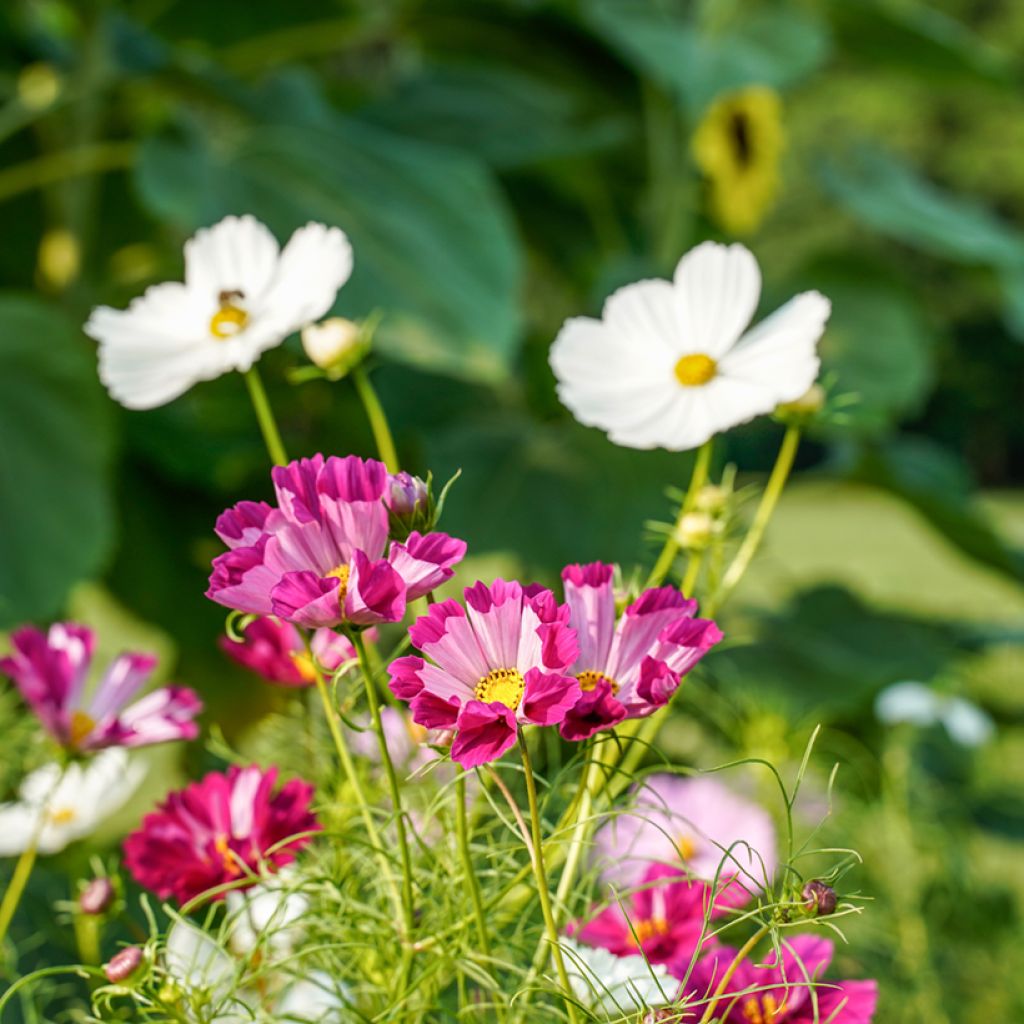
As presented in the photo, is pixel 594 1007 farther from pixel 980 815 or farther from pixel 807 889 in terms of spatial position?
pixel 980 815

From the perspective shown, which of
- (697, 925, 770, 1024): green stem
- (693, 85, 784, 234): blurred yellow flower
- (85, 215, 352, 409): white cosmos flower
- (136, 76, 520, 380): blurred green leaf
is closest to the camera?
(697, 925, 770, 1024): green stem

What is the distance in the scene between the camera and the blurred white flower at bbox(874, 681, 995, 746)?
100 centimetres

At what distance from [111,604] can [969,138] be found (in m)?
9.66

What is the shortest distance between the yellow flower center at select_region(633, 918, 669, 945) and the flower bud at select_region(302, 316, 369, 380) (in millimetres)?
119

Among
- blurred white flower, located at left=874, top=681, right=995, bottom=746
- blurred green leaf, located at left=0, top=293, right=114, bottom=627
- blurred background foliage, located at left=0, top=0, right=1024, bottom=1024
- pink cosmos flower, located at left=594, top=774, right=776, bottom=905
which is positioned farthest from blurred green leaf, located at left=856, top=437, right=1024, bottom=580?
pink cosmos flower, located at left=594, top=774, right=776, bottom=905

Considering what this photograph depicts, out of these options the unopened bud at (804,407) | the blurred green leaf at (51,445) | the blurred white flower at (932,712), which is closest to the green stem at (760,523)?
the unopened bud at (804,407)

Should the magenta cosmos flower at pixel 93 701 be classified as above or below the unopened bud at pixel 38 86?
above

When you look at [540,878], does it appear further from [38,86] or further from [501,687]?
[38,86]

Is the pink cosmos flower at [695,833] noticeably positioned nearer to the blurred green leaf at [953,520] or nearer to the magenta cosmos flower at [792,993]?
the magenta cosmos flower at [792,993]

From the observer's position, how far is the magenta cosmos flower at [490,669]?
0.17m

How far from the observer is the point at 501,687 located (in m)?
0.19

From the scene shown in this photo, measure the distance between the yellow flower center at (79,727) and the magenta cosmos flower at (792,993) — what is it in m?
0.13

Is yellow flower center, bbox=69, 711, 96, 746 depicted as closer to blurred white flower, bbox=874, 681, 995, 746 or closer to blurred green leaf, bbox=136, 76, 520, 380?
blurred green leaf, bbox=136, 76, 520, 380

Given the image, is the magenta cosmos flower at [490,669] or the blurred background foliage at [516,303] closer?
the magenta cosmos flower at [490,669]
